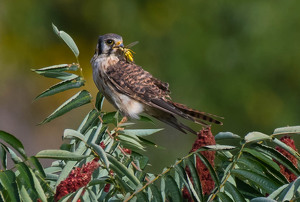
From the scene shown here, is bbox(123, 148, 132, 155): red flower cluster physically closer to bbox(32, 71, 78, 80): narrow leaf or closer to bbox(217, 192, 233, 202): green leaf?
bbox(32, 71, 78, 80): narrow leaf

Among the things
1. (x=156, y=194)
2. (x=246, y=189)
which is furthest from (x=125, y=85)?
(x=156, y=194)

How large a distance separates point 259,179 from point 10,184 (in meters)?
0.66

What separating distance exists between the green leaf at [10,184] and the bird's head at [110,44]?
3085 millimetres

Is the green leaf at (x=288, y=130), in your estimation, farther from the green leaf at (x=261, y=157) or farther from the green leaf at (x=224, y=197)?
the green leaf at (x=224, y=197)

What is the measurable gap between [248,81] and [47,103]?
12.7 ft

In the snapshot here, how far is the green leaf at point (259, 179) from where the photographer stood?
81.7 inches

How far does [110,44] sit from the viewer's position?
5062 mm

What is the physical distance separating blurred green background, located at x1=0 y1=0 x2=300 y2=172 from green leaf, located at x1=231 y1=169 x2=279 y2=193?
8205 millimetres

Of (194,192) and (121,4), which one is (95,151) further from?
(121,4)

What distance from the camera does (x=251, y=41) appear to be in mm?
11672

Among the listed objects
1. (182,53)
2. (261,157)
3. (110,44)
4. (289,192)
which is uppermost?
(182,53)

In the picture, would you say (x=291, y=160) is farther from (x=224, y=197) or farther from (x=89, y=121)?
(x=89, y=121)

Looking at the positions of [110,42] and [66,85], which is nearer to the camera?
[66,85]

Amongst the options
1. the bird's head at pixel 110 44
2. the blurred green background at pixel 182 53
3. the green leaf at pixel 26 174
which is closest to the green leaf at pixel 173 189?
the green leaf at pixel 26 174
